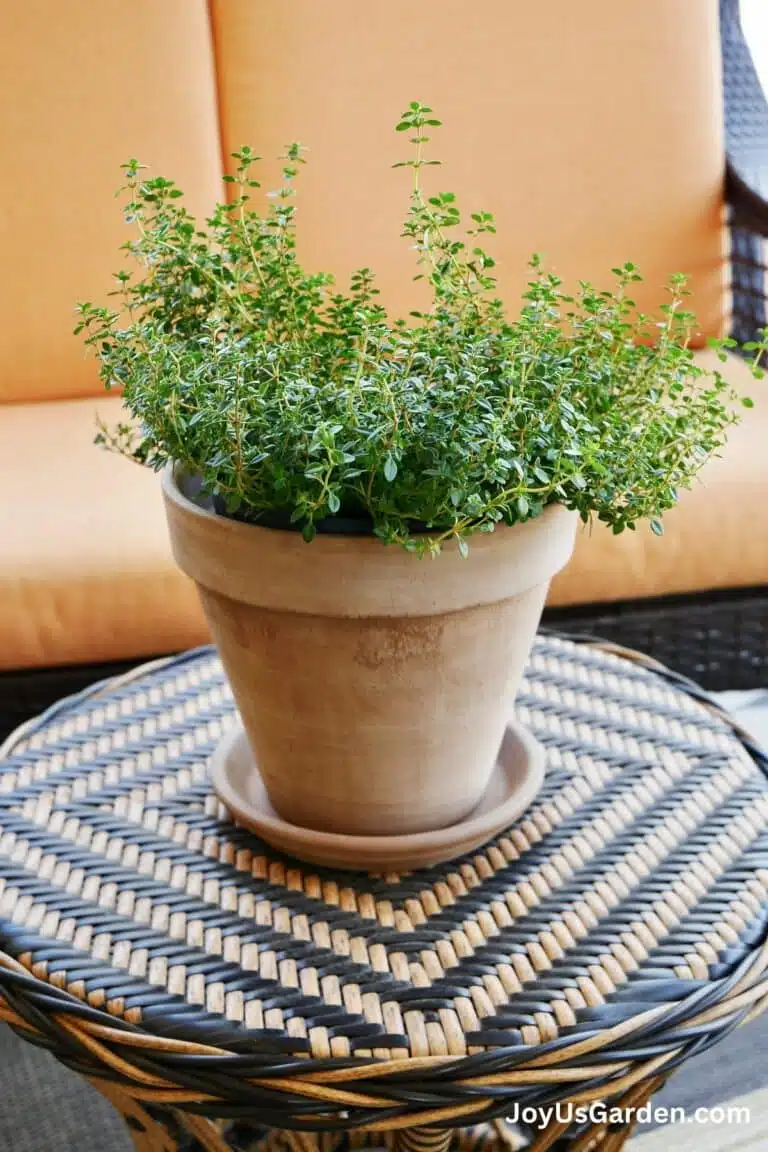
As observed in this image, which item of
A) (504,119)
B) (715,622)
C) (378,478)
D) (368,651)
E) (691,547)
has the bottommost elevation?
(715,622)

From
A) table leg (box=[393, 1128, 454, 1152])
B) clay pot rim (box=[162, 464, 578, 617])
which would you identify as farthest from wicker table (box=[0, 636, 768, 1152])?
clay pot rim (box=[162, 464, 578, 617])

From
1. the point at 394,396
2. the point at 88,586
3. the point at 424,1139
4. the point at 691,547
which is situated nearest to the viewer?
the point at 394,396

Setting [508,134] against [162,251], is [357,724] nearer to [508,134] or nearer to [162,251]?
[162,251]

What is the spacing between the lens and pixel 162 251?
78 centimetres

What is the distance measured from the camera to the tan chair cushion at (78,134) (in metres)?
1.69

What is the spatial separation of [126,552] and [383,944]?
0.71 m

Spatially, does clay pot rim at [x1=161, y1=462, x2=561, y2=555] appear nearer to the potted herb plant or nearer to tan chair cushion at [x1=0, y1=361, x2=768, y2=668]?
the potted herb plant

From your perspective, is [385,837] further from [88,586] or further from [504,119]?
[504,119]

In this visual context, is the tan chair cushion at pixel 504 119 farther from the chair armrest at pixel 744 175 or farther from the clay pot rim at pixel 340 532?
the clay pot rim at pixel 340 532

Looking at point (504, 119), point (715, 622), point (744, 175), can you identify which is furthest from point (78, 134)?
point (715, 622)

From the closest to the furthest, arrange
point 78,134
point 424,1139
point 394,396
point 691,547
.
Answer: point 394,396 → point 424,1139 → point 691,547 → point 78,134

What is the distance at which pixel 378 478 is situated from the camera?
0.64 metres

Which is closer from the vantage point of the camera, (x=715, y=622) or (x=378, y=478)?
(x=378, y=478)

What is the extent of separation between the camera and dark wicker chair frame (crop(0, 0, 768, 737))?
1.35 metres
